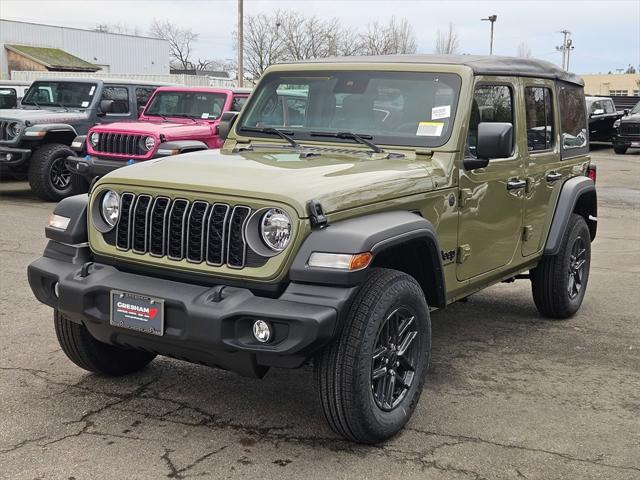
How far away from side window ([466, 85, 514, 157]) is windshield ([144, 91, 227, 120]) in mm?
6833

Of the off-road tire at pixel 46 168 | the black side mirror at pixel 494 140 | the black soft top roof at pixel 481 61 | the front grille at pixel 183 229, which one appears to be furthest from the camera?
the off-road tire at pixel 46 168

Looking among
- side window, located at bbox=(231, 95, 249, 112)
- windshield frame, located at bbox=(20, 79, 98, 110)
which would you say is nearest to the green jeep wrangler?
side window, located at bbox=(231, 95, 249, 112)

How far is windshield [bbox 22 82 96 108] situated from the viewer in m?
12.6

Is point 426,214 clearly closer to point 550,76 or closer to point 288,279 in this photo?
point 288,279

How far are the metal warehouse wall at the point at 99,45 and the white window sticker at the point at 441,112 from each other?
50469 mm

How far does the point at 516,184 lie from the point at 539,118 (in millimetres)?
729

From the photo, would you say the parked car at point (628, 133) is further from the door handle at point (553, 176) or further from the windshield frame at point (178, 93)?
the door handle at point (553, 176)

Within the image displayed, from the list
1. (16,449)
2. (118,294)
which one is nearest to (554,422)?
(118,294)

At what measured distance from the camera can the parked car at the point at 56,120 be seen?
1170cm

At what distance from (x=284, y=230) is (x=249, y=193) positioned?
23 cm

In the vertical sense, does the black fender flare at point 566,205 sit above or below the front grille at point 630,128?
below

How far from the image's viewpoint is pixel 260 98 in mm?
5371

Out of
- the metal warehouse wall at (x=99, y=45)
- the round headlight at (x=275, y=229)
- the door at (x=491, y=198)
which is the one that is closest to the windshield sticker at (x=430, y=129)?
the door at (x=491, y=198)

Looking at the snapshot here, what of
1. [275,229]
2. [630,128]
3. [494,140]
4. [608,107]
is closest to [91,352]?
[275,229]
